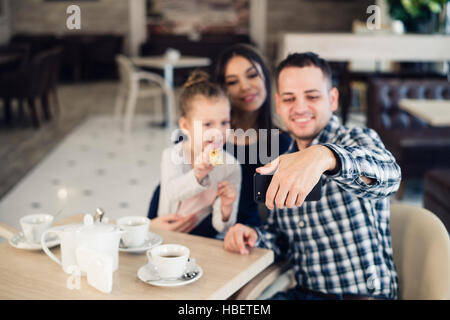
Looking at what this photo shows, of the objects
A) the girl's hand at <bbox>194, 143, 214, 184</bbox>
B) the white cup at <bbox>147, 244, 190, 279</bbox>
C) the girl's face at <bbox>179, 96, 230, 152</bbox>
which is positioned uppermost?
the girl's face at <bbox>179, 96, 230, 152</bbox>

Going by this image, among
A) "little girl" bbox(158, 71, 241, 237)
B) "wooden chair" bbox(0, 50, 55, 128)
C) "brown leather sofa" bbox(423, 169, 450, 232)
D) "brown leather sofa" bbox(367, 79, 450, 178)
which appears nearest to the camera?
"little girl" bbox(158, 71, 241, 237)

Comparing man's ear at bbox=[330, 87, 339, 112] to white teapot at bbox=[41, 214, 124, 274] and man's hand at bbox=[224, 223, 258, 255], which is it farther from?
white teapot at bbox=[41, 214, 124, 274]

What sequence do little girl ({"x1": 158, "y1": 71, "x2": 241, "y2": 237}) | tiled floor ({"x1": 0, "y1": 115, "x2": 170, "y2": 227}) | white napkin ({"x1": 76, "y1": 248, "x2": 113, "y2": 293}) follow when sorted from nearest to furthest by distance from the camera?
1. white napkin ({"x1": 76, "y1": 248, "x2": 113, "y2": 293})
2. little girl ({"x1": 158, "y1": 71, "x2": 241, "y2": 237})
3. tiled floor ({"x1": 0, "y1": 115, "x2": 170, "y2": 227})

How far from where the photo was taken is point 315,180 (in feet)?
3.03

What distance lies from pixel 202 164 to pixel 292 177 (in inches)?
13.2

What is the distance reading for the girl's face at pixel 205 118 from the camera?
1.38 metres

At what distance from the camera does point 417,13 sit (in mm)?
5707

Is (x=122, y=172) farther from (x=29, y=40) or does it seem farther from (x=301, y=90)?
(x=29, y=40)

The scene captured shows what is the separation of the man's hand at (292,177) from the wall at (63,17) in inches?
450

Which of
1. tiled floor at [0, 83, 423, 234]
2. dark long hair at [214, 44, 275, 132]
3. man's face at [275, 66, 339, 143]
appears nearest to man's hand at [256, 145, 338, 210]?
man's face at [275, 66, 339, 143]

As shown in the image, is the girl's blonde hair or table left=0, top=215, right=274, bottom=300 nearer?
table left=0, top=215, right=274, bottom=300

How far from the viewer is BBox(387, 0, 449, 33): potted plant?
17.3 feet

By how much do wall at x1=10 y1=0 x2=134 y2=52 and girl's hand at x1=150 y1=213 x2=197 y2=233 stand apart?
10884 mm

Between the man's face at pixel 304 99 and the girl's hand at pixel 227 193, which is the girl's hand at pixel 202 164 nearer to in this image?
the girl's hand at pixel 227 193
